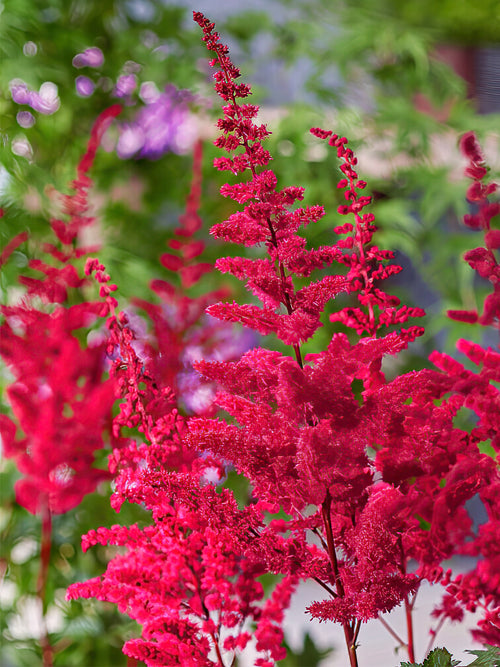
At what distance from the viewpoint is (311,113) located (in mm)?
1086

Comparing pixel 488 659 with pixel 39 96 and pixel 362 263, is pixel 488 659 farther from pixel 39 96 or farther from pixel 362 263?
pixel 39 96

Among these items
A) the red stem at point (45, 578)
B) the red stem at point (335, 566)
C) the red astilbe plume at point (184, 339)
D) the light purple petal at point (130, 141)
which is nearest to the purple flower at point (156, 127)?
the light purple petal at point (130, 141)

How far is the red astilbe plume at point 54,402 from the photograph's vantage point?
0.46 meters

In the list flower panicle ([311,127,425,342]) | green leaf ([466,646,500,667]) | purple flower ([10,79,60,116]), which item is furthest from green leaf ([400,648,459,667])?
purple flower ([10,79,60,116])

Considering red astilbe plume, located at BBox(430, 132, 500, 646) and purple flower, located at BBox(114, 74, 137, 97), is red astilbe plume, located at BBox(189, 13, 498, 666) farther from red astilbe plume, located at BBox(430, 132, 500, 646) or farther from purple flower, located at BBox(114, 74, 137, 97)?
purple flower, located at BBox(114, 74, 137, 97)

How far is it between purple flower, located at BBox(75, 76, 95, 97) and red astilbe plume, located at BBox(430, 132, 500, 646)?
775 mm

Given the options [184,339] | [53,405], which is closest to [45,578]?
[53,405]

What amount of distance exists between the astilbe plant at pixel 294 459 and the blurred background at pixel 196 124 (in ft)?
1.46

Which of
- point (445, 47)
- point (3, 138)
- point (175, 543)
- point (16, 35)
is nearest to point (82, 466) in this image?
point (175, 543)

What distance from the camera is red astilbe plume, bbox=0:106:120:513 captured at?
1.50ft

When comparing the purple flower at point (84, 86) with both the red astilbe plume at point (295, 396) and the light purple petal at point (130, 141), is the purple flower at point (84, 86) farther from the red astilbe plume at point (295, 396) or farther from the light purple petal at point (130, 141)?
the red astilbe plume at point (295, 396)

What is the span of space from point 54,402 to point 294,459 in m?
0.23

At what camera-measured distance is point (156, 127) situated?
107cm

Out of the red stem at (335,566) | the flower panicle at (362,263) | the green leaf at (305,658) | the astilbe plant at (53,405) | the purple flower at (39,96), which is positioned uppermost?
the purple flower at (39,96)
